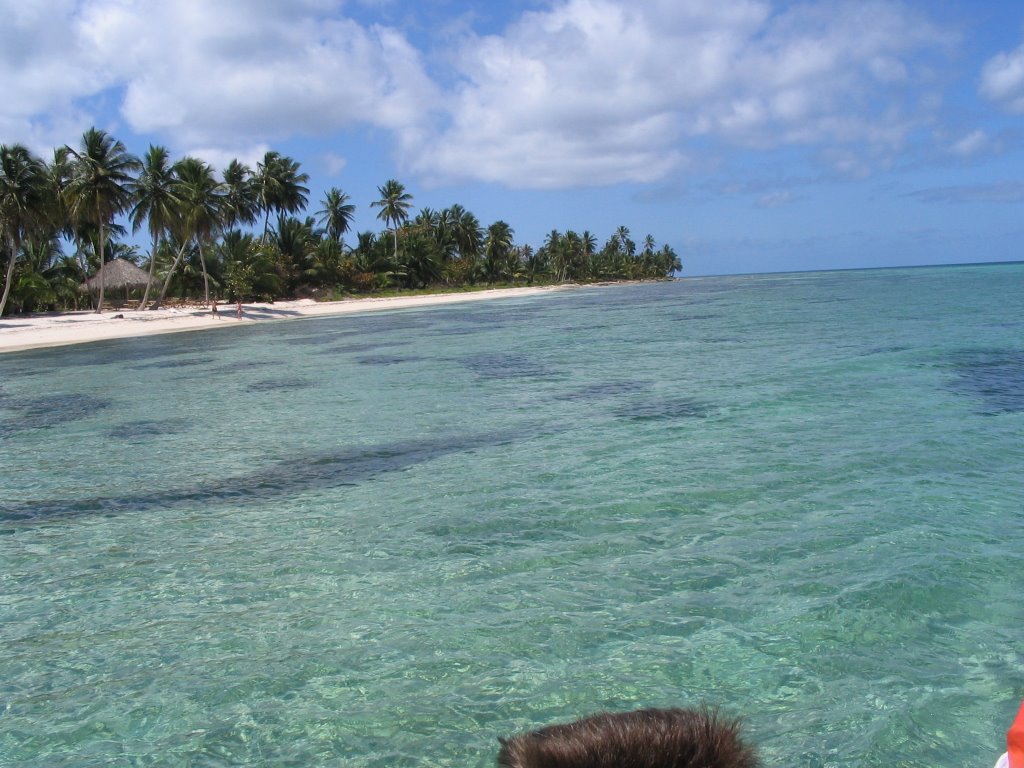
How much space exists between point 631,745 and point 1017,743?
650 mm

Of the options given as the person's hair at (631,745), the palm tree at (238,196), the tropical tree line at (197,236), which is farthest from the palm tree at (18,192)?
the person's hair at (631,745)

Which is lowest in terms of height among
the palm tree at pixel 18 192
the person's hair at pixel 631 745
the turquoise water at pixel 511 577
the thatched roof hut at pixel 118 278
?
the turquoise water at pixel 511 577

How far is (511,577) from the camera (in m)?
5.57

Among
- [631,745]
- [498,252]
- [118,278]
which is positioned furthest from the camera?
[498,252]

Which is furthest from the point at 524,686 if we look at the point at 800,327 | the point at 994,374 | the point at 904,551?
the point at 800,327

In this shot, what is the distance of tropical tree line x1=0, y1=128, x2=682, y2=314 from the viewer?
149ft

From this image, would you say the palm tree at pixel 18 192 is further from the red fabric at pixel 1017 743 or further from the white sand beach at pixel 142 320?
the red fabric at pixel 1017 743

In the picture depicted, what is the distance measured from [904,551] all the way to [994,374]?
34.4ft

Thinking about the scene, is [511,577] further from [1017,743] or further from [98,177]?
[98,177]

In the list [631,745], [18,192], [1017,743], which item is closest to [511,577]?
[631,745]

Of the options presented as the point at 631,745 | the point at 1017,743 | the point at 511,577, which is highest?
the point at 1017,743

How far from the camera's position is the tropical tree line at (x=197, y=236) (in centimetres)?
4541

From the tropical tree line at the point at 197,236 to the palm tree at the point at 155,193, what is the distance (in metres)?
0.06

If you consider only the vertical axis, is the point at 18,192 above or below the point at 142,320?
above
